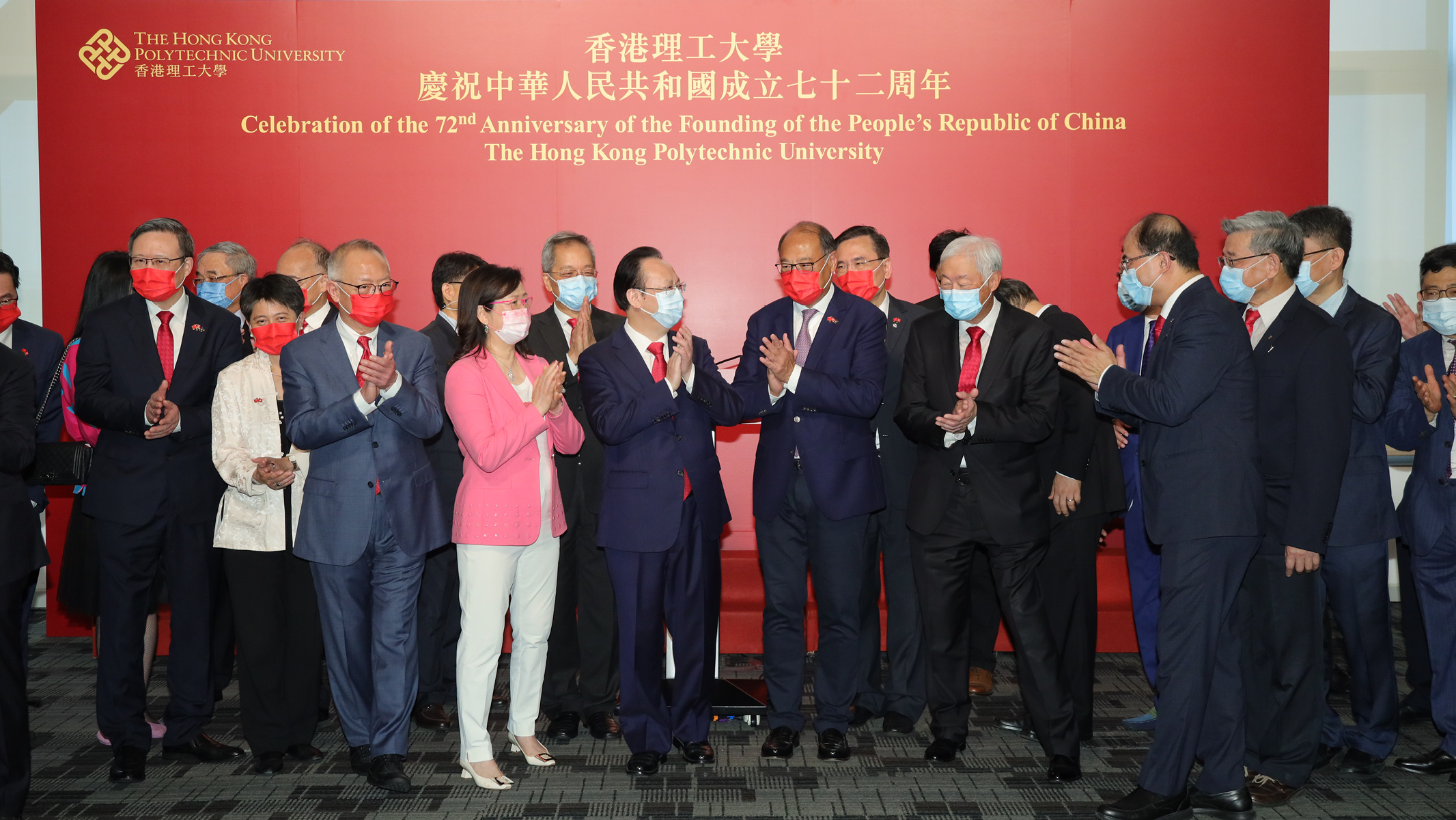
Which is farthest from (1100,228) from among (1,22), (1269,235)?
(1,22)

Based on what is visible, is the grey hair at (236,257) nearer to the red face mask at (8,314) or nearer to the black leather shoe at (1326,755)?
the red face mask at (8,314)

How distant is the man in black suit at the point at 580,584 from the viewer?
4102 millimetres

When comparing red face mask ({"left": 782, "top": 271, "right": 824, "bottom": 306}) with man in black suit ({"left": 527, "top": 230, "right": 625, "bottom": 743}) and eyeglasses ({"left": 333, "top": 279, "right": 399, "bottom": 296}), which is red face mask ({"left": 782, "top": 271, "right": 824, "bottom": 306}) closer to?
man in black suit ({"left": 527, "top": 230, "right": 625, "bottom": 743})

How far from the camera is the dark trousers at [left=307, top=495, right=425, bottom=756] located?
343 cm

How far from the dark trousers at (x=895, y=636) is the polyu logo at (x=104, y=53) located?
15.5ft

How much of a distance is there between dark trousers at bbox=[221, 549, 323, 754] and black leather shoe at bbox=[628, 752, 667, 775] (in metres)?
1.23

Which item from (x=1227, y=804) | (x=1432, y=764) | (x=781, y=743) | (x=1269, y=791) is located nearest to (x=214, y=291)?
(x=781, y=743)

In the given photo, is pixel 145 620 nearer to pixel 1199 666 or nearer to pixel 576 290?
pixel 576 290

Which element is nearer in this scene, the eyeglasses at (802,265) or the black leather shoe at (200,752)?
the black leather shoe at (200,752)

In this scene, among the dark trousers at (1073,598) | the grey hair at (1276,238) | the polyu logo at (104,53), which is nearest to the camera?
the grey hair at (1276,238)

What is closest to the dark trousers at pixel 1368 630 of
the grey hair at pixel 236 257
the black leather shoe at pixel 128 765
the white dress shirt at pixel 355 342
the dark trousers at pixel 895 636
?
the dark trousers at pixel 895 636

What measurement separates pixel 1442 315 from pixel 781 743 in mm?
2891

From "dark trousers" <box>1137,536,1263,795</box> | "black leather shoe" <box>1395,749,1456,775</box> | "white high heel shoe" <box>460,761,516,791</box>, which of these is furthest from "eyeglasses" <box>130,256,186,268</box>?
"black leather shoe" <box>1395,749,1456,775</box>

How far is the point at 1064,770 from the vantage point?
11.4 feet
